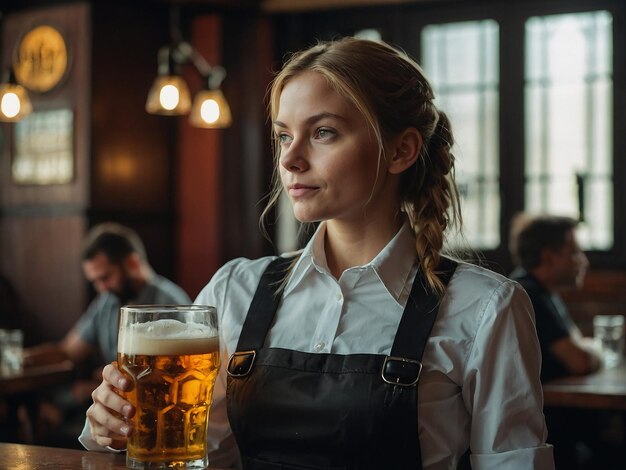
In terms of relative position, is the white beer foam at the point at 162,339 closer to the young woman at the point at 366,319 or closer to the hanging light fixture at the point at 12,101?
the young woman at the point at 366,319

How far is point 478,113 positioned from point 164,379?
15.0 ft

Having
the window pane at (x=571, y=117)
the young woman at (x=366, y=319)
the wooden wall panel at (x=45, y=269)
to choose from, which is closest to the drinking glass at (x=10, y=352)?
the wooden wall panel at (x=45, y=269)

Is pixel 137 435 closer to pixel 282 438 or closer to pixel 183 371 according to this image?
pixel 183 371

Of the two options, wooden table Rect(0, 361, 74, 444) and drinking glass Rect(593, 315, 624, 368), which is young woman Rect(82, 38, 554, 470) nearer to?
wooden table Rect(0, 361, 74, 444)

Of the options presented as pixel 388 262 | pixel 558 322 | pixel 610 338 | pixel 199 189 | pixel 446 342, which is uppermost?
pixel 199 189

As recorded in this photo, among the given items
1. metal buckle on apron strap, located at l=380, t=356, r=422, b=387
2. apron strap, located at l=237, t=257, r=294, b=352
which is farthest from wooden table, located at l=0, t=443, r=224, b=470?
metal buckle on apron strap, located at l=380, t=356, r=422, b=387

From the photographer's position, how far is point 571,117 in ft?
17.7

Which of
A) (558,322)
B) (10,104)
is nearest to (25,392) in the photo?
(10,104)

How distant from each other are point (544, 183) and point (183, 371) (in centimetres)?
444

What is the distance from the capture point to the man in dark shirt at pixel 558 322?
335 cm

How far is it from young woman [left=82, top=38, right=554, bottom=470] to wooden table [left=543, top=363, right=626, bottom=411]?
5.23 feet

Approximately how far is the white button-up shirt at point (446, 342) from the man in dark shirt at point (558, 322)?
1.86m

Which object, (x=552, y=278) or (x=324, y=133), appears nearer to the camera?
(x=324, y=133)

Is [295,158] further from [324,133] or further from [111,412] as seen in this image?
[111,412]
